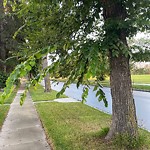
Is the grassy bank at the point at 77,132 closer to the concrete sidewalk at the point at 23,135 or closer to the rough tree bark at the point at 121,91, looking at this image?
the concrete sidewalk at the point at 23,135

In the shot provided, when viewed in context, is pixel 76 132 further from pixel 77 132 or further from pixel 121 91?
pixel 121 91

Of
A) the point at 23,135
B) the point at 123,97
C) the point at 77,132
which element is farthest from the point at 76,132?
the point at 123,97

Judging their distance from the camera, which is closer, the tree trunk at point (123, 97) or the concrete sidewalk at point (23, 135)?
the tree trunk at point (123, 97)

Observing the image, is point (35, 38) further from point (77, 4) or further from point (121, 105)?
point (121, 105)

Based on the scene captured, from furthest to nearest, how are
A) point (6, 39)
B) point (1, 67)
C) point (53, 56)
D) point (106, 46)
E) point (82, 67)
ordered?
point (1, 67) < point (6, 39) < point (53, 56) < point (106, 46) < point (82, 67)

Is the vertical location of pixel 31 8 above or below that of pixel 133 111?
above

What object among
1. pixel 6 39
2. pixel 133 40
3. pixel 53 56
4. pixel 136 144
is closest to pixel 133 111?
pixel 136 144

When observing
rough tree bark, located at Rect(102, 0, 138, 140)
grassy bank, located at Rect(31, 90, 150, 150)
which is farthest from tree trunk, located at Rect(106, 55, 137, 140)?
grassy bank, located at Rect(31, 90, 150, 150)

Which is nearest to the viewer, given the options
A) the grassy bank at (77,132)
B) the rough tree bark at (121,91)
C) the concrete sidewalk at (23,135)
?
the rough tree bark at (121,91)

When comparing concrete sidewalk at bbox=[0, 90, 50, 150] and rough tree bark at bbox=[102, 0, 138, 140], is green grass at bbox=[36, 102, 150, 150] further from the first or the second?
rough tree bark at bbox=[102, 0, 138, 140]

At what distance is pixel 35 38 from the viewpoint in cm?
591

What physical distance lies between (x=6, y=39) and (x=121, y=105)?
20943 mm

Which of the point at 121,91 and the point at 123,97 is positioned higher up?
the point at 121,91

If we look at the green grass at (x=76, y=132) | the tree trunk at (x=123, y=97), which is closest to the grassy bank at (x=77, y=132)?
the green grass at (x=76, y=132)
